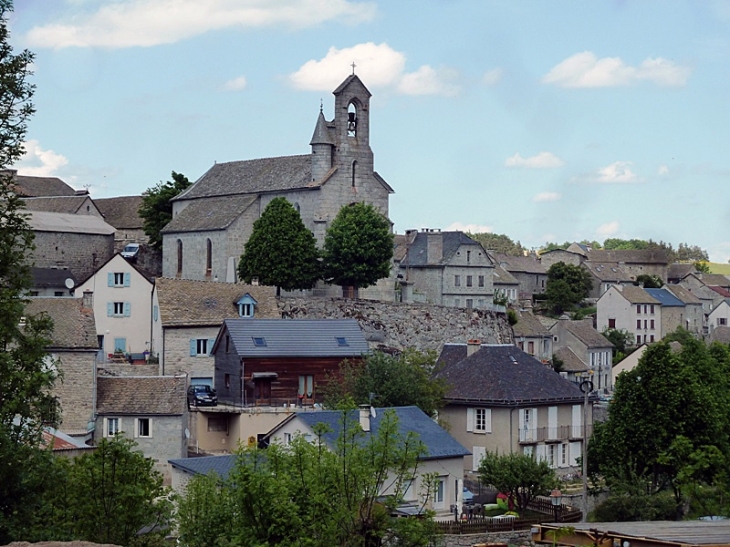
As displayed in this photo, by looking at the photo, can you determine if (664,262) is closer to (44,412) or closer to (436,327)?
(436,327)

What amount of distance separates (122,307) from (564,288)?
63350 mm

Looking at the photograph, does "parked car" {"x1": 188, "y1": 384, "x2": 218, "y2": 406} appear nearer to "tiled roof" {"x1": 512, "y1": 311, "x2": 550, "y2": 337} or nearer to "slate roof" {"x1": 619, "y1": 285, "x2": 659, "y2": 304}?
"tiled roof" {"x1": 512, "y1": 311, "x2": 550, "y2": 337}

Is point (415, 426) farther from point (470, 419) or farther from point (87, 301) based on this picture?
point (87, 301)

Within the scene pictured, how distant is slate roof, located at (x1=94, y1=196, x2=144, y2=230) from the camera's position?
92125mm

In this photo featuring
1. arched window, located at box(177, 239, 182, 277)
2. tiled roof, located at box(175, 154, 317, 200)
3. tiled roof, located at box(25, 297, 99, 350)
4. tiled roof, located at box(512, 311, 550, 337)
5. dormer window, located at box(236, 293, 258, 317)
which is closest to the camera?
tiled roof, located at box(25, 297, 99, 350)

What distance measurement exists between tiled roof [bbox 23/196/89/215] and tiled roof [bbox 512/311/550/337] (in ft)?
108

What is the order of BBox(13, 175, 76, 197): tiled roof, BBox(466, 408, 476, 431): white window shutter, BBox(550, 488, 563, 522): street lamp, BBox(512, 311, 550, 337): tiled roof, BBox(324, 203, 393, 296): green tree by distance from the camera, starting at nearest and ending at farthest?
BBox(550, 488, 563, 522): street lamp < BBox(466, 408, 476, 431): white window shutter < BBox(324, 203, 393, 296): green tree < BBox(512, 311, 550, 337): tiled roof < BBox(13, 175, 76, 197): tiled roof

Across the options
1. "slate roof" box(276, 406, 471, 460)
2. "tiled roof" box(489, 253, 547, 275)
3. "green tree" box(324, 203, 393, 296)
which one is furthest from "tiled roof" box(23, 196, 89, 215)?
"tiled roof" box(489, 253, 547, 275)

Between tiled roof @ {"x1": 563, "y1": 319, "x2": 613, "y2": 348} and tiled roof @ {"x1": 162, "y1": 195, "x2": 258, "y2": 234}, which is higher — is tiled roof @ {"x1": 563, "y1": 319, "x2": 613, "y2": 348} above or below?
below

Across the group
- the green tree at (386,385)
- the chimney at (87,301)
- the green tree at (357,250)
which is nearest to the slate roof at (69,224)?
the green tree at (357,250)

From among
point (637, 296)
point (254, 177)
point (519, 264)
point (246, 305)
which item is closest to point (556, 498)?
point (246, 305)

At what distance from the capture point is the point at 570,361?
93938mm

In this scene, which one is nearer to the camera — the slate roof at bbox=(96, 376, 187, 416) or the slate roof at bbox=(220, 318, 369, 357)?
the slate roof at bbox=(96, 376, 187, 416)

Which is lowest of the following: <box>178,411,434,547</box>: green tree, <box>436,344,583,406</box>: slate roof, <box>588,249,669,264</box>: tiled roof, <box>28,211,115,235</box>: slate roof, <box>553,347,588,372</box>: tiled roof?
<box>178,411,434,547</box>: green tree
